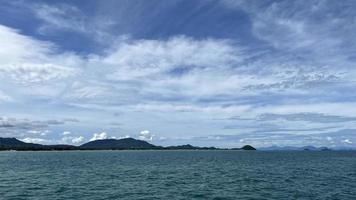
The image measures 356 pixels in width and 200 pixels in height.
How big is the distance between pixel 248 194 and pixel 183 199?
11.6 meters

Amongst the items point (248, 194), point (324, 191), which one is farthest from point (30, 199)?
point (324, 191)

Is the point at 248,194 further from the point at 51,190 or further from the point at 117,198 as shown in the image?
the point at 51,190

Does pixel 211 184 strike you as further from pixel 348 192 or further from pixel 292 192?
pixel 348 192

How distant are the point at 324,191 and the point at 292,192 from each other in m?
6.27

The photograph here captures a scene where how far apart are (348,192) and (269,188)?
1275cm

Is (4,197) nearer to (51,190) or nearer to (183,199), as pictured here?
(51,190)

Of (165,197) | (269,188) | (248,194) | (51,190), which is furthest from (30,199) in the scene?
(269,188)

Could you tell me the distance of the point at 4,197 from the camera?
5347 cm

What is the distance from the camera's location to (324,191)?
207 ft

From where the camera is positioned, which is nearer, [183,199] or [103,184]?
[183,199]

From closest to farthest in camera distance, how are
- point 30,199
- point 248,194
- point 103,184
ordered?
1. point 30,199
2. point 248,194
3. point 103,184

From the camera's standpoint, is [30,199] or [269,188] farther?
[269,188]

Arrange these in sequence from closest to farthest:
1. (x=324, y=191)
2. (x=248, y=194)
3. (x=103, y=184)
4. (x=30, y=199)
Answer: (x=30, y=199), (x=248, y=194), (x=324, y=191), (x=103, y=184)

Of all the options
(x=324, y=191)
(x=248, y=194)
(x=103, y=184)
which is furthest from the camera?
(x=103, y=184)
